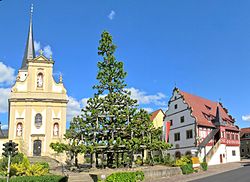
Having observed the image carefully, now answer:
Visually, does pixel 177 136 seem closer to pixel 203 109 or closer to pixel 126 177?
pixel 203 109

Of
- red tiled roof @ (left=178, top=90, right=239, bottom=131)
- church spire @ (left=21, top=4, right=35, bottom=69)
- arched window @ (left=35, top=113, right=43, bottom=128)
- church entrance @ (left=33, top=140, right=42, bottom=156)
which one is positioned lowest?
church entrance @ (left=33, top=140, right=42, bottom=156)

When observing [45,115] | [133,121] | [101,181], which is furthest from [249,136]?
[101,181]

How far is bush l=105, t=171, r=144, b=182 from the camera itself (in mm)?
21656

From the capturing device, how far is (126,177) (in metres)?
22.5

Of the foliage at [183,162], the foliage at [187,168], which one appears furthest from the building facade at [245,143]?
the foliage at [187,168]

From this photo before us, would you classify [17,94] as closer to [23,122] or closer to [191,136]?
[23,122]

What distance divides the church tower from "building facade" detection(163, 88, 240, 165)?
17487 millimetres

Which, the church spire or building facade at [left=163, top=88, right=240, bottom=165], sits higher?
the church spire

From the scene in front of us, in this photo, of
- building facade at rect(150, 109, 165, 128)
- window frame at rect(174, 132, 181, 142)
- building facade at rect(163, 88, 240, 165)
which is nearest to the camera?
building facade at rect(163, 88, 240, 165)

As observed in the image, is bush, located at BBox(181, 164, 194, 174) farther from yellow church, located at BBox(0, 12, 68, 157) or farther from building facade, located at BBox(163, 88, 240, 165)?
yellow church, located at BBox(0, 12, 68, 157)

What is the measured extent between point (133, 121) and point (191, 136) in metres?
19.4

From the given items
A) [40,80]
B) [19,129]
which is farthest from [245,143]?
[19,129]

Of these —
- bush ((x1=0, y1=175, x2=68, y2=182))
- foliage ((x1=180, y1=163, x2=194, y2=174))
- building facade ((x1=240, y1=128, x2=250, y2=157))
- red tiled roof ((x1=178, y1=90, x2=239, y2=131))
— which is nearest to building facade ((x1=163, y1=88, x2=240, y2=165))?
red tiled roof ((x1=178, y1=90, x2=239, y2=131))

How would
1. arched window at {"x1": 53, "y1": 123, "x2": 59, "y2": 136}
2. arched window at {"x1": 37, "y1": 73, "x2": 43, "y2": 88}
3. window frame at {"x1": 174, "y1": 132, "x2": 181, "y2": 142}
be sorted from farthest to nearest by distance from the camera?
1. window frame at {"x1": 174, "y1": 132, "x2": 181, "y2": 142}
2. arched window at {"x1": 37, "y1": 73, "x2": 43, "y2": 88}
3. arched window at {"x1": 53, "y1": 123, "x2": 59, "y2": 136}
